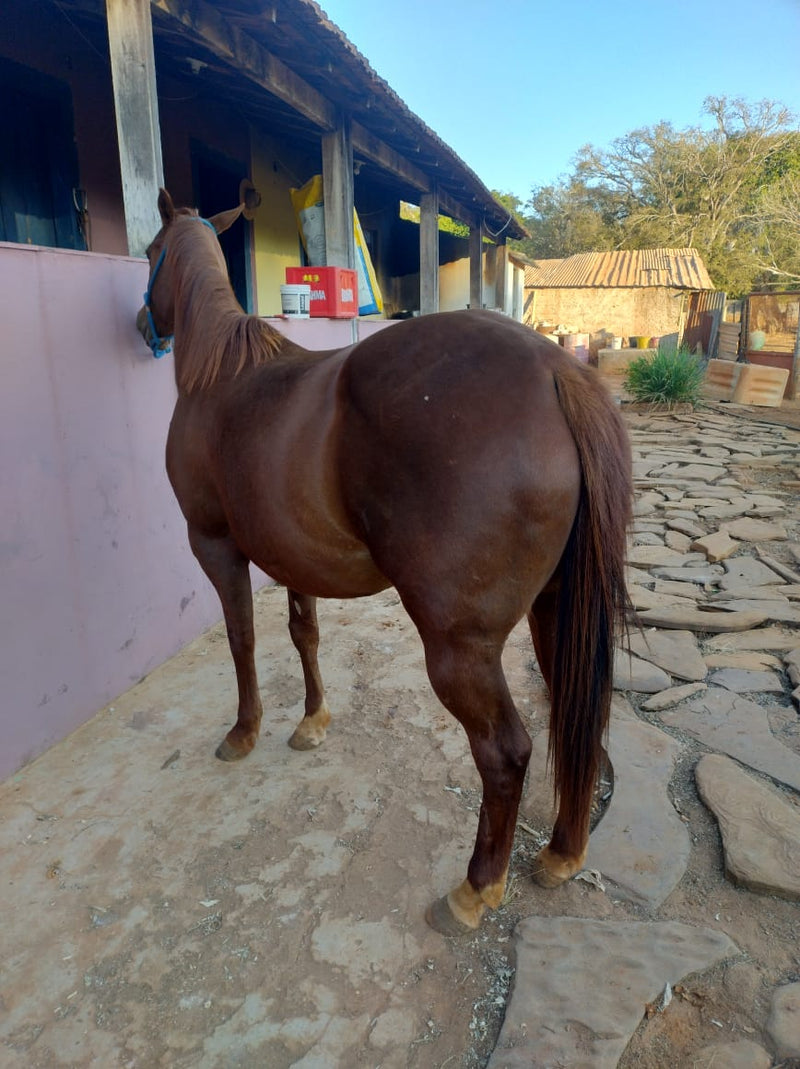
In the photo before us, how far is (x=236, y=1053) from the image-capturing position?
1491mm

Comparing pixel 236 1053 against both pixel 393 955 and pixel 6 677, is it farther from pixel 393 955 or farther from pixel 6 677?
pixel 6 677

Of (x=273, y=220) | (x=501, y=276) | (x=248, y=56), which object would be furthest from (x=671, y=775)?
(x=501, y=276)

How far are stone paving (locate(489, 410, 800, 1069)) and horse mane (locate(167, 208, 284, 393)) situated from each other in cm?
149

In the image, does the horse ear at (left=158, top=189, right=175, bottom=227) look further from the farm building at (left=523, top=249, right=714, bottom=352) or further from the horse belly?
the farm building at (left=523, top=249, right=714, bottom=352)

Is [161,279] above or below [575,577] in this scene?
above

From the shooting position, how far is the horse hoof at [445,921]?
1.81m

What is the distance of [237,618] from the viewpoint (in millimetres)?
2594

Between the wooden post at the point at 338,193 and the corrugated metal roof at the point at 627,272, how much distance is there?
20755 mm

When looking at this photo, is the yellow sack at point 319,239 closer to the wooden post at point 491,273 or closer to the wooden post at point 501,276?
the wooden post at point 501,276

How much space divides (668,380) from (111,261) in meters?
10.1

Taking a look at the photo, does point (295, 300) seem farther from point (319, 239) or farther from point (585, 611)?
point (585, 611)

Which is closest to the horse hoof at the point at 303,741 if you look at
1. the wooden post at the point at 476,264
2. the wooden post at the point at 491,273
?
the wooden post at the point at 476,264

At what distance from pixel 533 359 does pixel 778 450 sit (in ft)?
25.5

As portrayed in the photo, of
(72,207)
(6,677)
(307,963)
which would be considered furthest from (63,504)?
(72,207)
